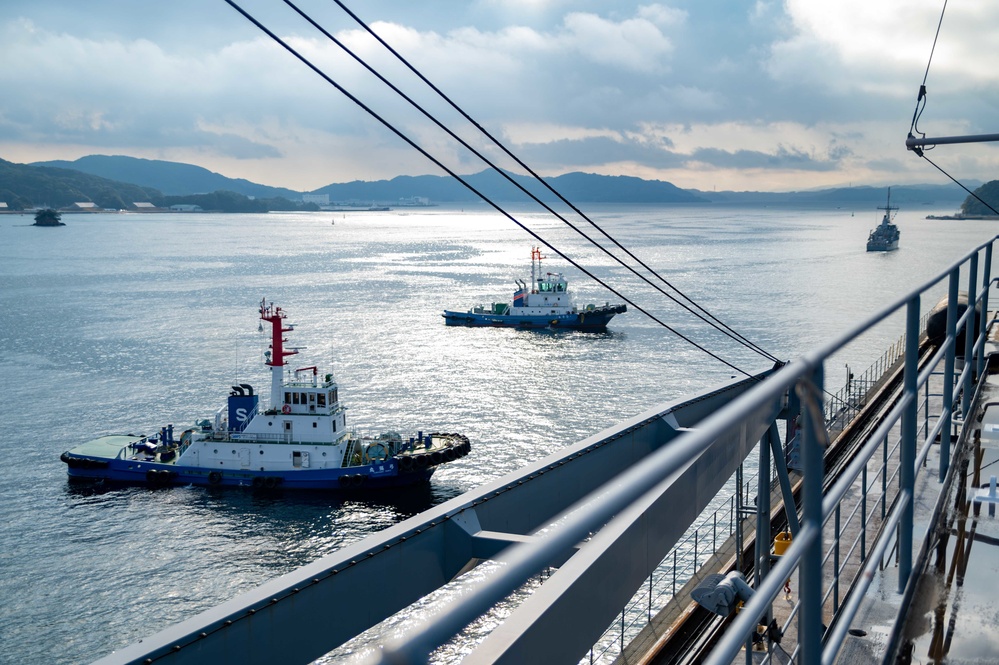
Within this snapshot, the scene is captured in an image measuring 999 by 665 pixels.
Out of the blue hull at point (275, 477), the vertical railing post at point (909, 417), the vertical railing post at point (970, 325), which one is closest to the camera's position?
the vertical railing post at point (909, 417)

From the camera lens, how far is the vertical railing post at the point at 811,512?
4.24 ft

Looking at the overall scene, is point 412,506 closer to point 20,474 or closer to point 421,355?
point 20,474

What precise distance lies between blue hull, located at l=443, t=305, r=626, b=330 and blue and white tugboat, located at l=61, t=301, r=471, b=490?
2367cm

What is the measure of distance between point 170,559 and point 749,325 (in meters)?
32.2

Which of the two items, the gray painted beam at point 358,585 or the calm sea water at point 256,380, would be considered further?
the calm sea water at point 256,380

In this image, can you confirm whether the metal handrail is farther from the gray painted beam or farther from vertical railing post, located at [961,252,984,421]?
the gray painted beam

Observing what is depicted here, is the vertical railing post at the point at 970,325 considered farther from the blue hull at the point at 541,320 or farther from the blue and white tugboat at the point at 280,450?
the blue hull at the point at 541,320

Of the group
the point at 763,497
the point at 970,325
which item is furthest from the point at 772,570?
the point at 763,497

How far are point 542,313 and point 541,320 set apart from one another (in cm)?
83

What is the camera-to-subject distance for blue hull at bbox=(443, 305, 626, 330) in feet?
161

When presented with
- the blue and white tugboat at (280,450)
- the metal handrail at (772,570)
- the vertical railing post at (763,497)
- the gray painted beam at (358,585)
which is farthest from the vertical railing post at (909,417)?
the blue and white tugboat at (280,450)

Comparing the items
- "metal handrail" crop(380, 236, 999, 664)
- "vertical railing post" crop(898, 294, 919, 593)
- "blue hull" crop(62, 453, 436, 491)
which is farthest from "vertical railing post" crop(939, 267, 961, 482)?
"blue hull" crop(62, 453, 436, 491)

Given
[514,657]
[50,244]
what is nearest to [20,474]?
[514,657]

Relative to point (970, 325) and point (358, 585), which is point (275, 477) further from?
point (970, 325)
